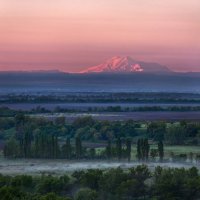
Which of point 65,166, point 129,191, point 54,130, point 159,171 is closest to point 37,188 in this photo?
point 129,191

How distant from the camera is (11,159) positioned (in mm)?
45094

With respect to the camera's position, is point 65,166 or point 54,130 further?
point 54,130

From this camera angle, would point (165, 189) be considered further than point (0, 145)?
No

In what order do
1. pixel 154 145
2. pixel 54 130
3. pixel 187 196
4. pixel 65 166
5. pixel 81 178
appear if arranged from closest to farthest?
pixel 187 196
pixel 81 178
pixel 65 166
pixel 154 145
pixel 54 130

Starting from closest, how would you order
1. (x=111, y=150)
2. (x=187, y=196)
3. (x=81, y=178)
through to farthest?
1. (x=187, y=196)
2. (x=81, y=178)
3. (x=111, y=150)

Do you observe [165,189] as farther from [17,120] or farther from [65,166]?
[17,120]

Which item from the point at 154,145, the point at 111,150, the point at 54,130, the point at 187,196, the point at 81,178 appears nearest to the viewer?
the point at 187,196

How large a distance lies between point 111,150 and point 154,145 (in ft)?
30.9

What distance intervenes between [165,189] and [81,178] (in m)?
4.29

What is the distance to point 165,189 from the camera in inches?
1118

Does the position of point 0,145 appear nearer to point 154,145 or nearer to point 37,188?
point 154,145

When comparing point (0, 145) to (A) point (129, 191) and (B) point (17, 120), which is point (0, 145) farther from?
(A) point (129, 191)

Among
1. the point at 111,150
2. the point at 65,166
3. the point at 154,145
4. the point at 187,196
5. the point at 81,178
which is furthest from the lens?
the point at 154,145

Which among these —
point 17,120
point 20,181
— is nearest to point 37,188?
point 20,181
